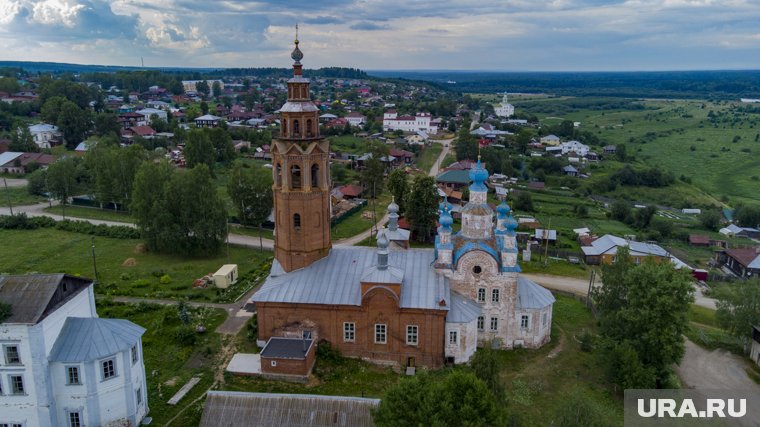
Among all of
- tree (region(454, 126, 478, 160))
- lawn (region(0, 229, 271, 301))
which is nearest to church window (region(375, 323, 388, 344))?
lawn (region(0, 229, 271, 301))

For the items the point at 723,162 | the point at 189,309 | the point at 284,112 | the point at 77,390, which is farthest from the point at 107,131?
the point at 723,162

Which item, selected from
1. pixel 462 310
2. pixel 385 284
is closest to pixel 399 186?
pixel 462 310

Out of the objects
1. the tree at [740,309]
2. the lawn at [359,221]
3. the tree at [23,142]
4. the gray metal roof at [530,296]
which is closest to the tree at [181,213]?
the lawn at [359,221]

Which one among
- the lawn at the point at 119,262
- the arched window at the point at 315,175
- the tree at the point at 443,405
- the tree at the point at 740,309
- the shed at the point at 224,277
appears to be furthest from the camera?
the lawn at the point at 119,262

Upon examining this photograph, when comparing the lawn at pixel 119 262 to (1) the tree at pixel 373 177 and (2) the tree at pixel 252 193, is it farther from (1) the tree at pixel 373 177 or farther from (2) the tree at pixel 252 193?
(1) the tree at pixel 373 177

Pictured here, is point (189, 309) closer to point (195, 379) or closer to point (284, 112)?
point (195, 379)

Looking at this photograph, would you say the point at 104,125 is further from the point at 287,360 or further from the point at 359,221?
the point at 287,360
